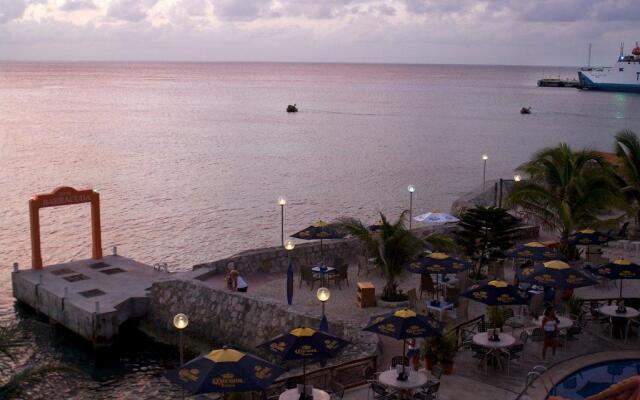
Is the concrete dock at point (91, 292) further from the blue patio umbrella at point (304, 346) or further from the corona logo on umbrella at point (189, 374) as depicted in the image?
the corona logo on umbrella at point (189, 374)

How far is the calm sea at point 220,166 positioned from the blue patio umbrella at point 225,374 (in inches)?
287

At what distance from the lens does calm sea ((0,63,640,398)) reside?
3044 cm

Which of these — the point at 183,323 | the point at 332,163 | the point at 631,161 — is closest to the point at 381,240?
the point at 183,323

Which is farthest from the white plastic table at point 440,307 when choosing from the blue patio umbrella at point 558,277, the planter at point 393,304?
the blue patio umbrella at point 558,277

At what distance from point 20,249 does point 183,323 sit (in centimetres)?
2041

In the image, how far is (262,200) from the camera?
41969mm

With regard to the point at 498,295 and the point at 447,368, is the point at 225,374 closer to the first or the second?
the point at 447,368

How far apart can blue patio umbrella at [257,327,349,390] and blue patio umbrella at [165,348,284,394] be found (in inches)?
24.4

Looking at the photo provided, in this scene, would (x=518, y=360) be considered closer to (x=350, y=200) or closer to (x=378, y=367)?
(x=378, y=367)

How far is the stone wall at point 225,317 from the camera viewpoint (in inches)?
638

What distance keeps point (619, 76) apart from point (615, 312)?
159 metres

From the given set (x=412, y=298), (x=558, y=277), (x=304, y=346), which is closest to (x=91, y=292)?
(x=412, y=298)

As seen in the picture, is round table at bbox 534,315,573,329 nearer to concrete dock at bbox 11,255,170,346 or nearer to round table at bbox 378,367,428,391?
round table at bbox 378,367,428,391

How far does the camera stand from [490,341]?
43.5 feet
